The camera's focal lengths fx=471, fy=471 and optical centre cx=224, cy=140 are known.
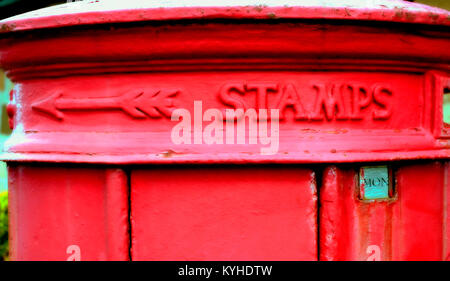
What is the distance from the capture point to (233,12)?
1.45 m

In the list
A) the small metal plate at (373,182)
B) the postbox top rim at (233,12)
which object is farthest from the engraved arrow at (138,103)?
the small metal plate at (373,182)

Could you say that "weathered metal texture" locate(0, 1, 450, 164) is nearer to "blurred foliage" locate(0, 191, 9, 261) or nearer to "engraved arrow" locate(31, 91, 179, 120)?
"engraved arrow" locate(31, 91, 179, 120)

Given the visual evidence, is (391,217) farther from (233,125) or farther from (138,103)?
(138,103)

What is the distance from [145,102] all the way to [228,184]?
0.39 m

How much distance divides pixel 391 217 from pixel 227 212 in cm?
60

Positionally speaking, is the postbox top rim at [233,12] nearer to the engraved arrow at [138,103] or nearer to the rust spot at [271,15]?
the rust spot at [271,15]

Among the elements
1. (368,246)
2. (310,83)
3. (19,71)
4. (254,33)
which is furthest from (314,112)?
→ (19,71)

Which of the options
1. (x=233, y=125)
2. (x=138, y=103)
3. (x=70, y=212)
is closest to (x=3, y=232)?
(x=70, y=212)

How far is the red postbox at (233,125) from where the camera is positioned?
1.52 meters

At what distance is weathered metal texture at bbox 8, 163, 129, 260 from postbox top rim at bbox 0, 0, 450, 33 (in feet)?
1.68

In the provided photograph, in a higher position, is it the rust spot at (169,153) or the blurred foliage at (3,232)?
the rust spot at (169,153)

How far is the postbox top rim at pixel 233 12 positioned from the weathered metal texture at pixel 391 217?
0.50 meters

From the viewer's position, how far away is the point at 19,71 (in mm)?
1799

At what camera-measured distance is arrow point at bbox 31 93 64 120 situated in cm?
169
